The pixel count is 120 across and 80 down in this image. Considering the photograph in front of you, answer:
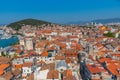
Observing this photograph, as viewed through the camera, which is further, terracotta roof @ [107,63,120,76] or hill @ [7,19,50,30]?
hill @ [7,19,50,30]

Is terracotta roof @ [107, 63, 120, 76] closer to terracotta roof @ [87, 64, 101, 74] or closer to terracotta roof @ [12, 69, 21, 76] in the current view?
terracotta roof @ [87, 64, 101, 74]

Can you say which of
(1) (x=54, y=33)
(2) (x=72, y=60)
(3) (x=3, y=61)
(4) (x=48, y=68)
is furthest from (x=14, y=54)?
(1) (x=54, y=33)

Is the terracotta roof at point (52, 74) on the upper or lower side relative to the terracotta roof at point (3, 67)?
upper

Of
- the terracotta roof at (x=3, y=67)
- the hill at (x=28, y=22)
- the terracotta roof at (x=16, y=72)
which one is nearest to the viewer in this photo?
the terracotta roof at (x=16, y=72)

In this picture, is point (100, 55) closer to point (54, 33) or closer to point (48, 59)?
point (48, 59)

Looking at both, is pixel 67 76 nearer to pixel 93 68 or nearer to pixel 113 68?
pixel 93 68

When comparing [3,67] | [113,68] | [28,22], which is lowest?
[28,22]

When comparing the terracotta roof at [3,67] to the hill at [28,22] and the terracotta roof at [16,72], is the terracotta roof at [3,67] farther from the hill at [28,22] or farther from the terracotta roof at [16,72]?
the hill at [28,22]

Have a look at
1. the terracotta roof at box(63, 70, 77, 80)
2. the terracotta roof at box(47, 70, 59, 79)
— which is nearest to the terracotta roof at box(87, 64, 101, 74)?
the terracotta roof at box(63, 70, 77, 80)

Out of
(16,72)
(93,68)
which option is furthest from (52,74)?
(16,72)

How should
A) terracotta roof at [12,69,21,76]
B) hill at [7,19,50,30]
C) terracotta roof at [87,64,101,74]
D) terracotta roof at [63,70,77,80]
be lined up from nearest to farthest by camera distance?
1. terracotta roof at [63,70,77,80]
2. terracotta roof at [87,64,101,74]
3. terracotta roof at [12,69,21,76]
4. hill at [7,19,50,30]

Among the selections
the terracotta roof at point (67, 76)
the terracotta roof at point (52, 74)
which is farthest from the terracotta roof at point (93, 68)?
the terracotta roof at point (52, 74)
